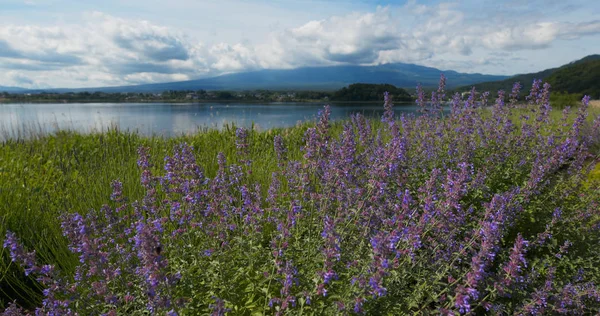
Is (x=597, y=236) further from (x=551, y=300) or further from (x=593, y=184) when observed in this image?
(x=551, y=300)

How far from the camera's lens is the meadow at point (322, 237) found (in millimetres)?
2334

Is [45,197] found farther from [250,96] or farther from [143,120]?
[250,96]

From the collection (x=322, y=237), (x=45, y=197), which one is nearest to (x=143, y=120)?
(x=45, y=197)

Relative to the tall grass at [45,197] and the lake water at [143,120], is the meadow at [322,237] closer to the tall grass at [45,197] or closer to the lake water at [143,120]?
the tall grass at [45,197]

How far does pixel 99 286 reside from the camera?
2330 mm

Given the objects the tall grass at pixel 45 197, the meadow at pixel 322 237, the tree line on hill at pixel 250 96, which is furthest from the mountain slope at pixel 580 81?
the tall grass at pixel 45 197

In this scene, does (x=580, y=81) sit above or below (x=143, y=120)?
above

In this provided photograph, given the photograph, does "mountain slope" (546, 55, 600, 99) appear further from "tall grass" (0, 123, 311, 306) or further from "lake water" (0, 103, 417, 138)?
"tall grass" (0, 123, 311, 306)

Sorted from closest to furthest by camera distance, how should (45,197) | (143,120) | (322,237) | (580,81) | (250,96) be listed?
(322,237) → (45,197) → (143,120) → (580,81) → (250,96)

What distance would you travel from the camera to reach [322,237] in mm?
3031

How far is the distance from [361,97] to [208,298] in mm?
28033

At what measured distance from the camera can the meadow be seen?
91.9 inches

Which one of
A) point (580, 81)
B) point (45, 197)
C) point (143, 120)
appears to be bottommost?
point (45, 197)

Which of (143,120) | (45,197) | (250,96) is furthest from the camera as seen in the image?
(250,96)
